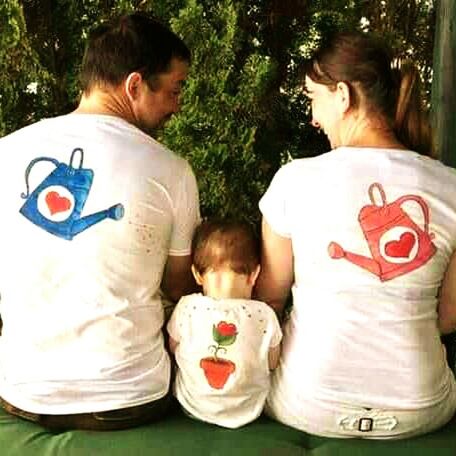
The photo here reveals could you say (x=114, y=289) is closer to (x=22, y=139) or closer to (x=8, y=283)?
(x=8, y=283)

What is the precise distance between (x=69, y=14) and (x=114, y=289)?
163cm

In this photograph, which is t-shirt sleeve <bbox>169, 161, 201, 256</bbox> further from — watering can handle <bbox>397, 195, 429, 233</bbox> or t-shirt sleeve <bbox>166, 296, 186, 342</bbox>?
watering can handle <bbox>397, 195, 429, 233</bbox>

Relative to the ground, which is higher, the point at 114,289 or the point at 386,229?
the point at 386,229

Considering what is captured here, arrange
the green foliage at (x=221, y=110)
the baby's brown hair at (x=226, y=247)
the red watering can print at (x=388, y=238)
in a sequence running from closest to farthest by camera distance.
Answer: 1. the red watering can print at (x=388, y=238)
2. the baby's brown hair at (x=226, y=247)
3. the green foliage at (x=221, y=110)

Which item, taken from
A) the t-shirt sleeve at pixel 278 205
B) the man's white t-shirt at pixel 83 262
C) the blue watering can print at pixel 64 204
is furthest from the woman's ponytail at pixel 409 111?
the blue watering can print at pixel 64 204

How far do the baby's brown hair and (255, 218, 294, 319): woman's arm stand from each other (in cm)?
3

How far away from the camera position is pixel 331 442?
70.6 inches

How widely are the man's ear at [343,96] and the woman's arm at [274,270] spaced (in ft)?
0.94

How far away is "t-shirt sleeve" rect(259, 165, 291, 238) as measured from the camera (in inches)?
72.4

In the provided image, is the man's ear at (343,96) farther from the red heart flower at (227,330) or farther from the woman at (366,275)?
the red heart flower at (227,330)

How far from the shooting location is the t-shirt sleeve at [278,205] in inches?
72.4

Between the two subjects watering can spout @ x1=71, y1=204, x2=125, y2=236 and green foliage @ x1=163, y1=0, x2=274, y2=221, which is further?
green foliage @ x1=163, y1=0, x2=274, y2=221

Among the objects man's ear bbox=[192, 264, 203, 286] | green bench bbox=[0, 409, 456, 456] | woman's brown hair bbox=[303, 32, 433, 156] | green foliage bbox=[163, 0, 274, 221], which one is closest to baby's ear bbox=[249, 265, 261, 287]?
man's ear bbox=[192, 264, 203, 286]

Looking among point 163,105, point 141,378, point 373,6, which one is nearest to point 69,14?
point 373,6
